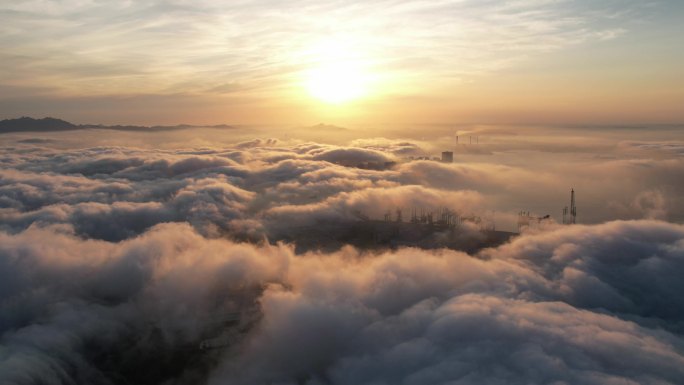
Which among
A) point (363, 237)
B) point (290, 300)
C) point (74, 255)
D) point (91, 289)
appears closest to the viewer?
point (290, 300)

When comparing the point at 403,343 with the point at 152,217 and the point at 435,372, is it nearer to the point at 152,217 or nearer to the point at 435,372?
the point at 435,372

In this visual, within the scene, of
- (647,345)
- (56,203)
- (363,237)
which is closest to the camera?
(647,345)

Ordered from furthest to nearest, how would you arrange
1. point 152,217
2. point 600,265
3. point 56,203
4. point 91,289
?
point 56,203, point 152,217, point 91,289, point 600,265

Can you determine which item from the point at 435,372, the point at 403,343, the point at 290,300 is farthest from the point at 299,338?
the point at 435,372

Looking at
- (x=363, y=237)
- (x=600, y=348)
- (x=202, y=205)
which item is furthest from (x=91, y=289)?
(x=600, y=348)

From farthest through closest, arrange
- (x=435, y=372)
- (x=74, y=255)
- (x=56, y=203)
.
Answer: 1. (x=56, y=203)
2. (x=74, y=255)
3. (x=435, y=372)

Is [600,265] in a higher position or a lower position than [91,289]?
higher

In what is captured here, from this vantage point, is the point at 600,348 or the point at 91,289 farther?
the point at 91,289

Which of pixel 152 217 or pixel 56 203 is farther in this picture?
pixel 56 203

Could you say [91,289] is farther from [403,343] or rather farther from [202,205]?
[403,343]
